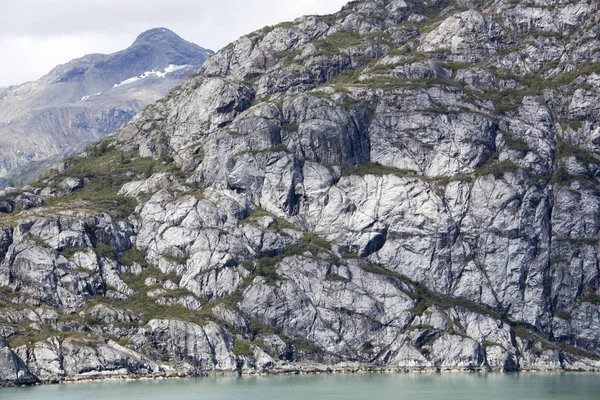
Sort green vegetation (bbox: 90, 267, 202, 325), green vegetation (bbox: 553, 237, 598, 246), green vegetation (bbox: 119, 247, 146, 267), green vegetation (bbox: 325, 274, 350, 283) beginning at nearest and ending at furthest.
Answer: green vegetation (bbox: 90, 267, 202, 325) → green vegetation (bbox: 325, 274, 350, 283) → green vegetation (bbox: 553, 237, 598, 246) → green vegetation (bbox: 119, 247, 146, 267)

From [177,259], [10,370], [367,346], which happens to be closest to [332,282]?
[367,346]

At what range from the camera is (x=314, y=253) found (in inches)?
7456

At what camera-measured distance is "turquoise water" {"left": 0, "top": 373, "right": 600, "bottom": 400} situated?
124312mm

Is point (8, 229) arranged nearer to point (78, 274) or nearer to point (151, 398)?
point (78, 274)

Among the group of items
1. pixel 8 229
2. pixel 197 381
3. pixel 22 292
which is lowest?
pixel 197 381

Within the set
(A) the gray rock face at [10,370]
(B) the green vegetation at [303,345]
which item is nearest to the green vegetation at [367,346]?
(B) the green vegetation at [303,345]

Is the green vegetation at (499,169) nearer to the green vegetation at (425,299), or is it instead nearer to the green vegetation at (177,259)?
the green vegetation at (425,299)

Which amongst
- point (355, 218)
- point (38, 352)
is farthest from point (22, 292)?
point (355, 218)

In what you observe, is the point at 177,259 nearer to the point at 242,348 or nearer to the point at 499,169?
the point at 242,348

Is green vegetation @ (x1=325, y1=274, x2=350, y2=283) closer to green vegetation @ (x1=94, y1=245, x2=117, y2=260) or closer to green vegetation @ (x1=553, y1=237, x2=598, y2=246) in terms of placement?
green vegetation @ (x1=94, y1=245, x2=117, y2=260)

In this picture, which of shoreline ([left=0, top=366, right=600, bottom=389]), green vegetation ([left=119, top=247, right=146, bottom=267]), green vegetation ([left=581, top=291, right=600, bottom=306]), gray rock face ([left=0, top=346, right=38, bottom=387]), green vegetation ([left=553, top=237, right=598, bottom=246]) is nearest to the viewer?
gray rock face ([left=0, top=346, right=38, bottom=387])

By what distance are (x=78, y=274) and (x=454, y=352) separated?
75950mm

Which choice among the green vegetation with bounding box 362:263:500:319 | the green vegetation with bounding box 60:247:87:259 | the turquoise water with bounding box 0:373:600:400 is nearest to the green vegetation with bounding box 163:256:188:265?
the green vegetation with bounding box 60:247:87:259

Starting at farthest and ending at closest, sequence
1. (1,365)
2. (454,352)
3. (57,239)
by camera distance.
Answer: (57,239) < (454,352) < (1,365)
